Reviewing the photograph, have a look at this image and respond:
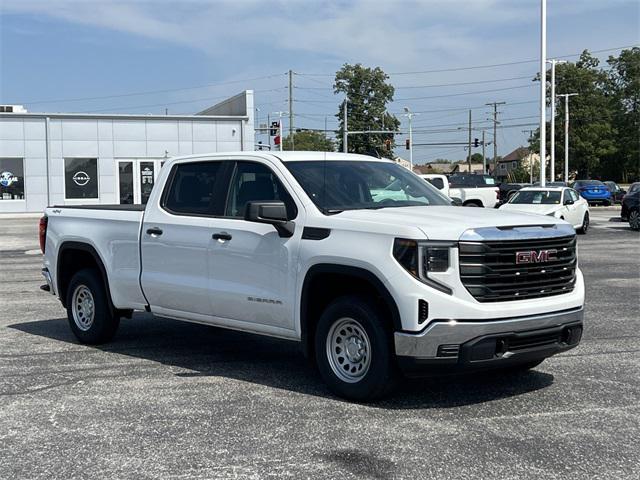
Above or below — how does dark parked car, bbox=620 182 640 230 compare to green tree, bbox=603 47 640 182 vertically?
below

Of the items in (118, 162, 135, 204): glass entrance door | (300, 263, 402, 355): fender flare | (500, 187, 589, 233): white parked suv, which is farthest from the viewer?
(118, 162, 135, 204): glass entrance door

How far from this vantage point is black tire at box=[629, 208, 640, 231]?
2578 cm

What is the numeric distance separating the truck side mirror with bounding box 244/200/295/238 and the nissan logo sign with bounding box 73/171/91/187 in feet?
121

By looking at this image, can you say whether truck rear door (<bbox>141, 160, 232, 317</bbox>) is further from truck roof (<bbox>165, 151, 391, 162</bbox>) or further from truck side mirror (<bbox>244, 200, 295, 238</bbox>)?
truck side mirror (<bbox>244, 200, 295, 238</bbox>)

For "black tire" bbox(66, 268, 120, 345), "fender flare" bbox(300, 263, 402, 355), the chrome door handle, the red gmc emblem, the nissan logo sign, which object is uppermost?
the nissan logo sign

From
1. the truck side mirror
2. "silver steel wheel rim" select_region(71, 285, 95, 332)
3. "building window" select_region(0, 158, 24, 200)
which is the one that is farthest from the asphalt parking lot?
"building window" select_region(0, 158, 24, 200)

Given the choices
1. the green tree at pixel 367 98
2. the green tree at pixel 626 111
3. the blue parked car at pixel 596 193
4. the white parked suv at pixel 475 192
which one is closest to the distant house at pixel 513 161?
the green tree at pixel 626 111

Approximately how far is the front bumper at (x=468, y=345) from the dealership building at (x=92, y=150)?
1426 inches

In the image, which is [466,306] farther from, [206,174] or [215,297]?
[206,174]

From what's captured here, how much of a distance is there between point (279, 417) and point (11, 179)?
38.8 meters

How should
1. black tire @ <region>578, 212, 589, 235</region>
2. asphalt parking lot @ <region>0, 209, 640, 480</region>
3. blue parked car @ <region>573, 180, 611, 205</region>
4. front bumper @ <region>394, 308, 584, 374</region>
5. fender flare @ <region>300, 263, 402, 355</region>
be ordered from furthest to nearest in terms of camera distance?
blue parked car @ <region>573, 180, 611, 205</region> → black tire @ <region>578, 212, 589, 235</region> → fender flare @ <region>300, 263, 402, 355</region> → front bumper @ <region>394, 308, 584, 374</region> → asphalt parking lot @ <region>0, 209, 640, 480</region>

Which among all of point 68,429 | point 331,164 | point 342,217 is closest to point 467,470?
point 342,217

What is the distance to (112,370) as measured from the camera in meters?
7.18

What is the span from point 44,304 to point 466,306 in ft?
25.3
